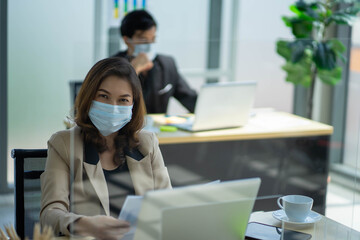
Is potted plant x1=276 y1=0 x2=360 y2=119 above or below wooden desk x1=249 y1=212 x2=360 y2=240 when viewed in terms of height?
above

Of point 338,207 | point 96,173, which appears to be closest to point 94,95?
point 96,173

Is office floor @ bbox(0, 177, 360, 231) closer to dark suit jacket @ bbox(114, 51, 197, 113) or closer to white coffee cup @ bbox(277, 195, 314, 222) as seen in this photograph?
white coffee cup @ bbox(277, 195, 314, 222)

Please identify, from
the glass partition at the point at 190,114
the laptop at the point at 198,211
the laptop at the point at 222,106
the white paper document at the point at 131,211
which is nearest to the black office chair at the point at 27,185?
the glass partition at the point at 190,114

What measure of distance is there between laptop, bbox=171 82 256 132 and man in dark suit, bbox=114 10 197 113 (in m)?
0.39

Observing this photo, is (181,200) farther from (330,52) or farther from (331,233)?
(330,52)

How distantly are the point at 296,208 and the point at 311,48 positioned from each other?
251cm

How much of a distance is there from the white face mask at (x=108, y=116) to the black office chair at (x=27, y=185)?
0.32 metres

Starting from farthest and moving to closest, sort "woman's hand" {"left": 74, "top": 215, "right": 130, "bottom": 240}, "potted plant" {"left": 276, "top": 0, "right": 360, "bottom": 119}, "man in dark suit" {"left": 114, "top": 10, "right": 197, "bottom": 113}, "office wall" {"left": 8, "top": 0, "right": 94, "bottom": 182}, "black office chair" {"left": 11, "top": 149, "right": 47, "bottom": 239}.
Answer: "potted plant" {"left": 276, "top": 0, "right": 360, "bottom": 119} → "office wall" {"left": 8, "top": 0, "right": 94, "bottom": 182} → "man in dark suit" {"left": 114, "top": 10, "right": 197, "bottom": 113} → "black office chair" {"left": 11, "top": 149, "right": 47, "bottom": 239} → "woman's hand" {"left": 74, "top": 215, "right": 130, "bottom": 240}

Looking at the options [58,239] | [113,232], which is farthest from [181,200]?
[58,239]

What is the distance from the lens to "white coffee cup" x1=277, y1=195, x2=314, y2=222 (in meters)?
1.80

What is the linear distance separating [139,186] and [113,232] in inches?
8.0

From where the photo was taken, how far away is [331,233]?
1.75 meters

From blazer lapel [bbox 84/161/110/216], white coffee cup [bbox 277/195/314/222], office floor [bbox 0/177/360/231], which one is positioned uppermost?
blazer lapel [bbox 84/161/110/216]

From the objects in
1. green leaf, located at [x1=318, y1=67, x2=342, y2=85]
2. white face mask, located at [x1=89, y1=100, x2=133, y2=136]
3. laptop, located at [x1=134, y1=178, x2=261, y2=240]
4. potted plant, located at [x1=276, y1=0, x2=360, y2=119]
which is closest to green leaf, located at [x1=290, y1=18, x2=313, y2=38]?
potted plant, located at [x1=276, y1=0, x2=360, y2=119]
